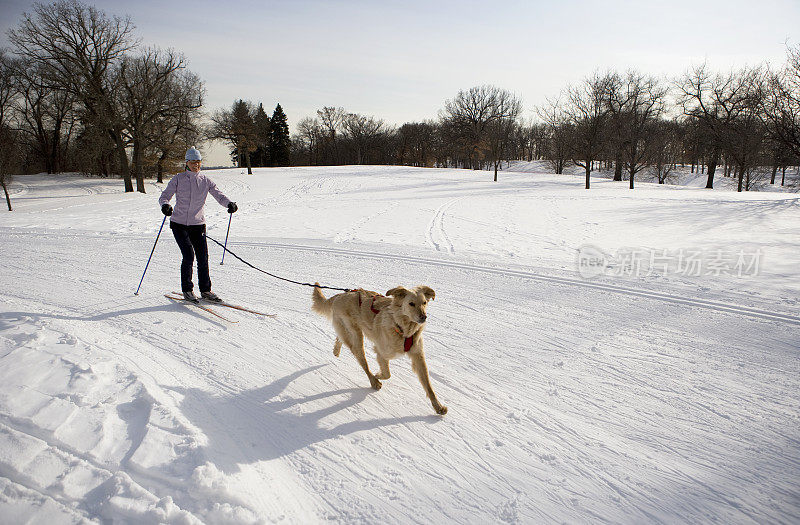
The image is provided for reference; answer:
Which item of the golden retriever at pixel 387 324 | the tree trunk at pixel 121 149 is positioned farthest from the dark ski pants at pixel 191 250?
the tree trunk at pixel 121 149

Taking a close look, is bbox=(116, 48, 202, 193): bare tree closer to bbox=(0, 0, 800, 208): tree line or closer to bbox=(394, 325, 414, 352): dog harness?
bbox=(0, 0, 800, 208): tree line

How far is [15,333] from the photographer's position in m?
4.52

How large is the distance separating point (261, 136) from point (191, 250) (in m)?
45.4

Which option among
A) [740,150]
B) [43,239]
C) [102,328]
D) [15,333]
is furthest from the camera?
[740,150]

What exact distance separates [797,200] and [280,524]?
29.4 metres

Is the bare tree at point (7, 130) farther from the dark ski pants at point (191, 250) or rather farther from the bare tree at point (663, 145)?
the bare tree at point (663, 145)

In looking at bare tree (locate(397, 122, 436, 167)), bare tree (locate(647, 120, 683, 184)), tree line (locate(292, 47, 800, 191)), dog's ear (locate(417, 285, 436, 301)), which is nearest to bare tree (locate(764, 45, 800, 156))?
tree line (locate(292, 47, 800, 191))

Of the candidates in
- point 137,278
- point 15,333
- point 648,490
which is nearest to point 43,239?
point 137,278

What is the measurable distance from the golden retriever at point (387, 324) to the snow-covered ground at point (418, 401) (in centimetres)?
35

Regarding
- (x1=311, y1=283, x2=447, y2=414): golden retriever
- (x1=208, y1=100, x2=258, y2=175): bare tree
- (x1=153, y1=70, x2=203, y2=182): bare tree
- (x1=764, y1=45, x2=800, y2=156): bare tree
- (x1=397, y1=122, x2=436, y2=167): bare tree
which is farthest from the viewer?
(x1=397, y1=122, x2=436, y2=167): bare tree

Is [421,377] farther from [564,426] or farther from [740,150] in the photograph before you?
[740,150]

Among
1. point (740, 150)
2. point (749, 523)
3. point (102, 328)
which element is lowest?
point (749, 523)

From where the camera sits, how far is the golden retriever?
3514 mm

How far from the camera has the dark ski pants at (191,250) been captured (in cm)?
605
